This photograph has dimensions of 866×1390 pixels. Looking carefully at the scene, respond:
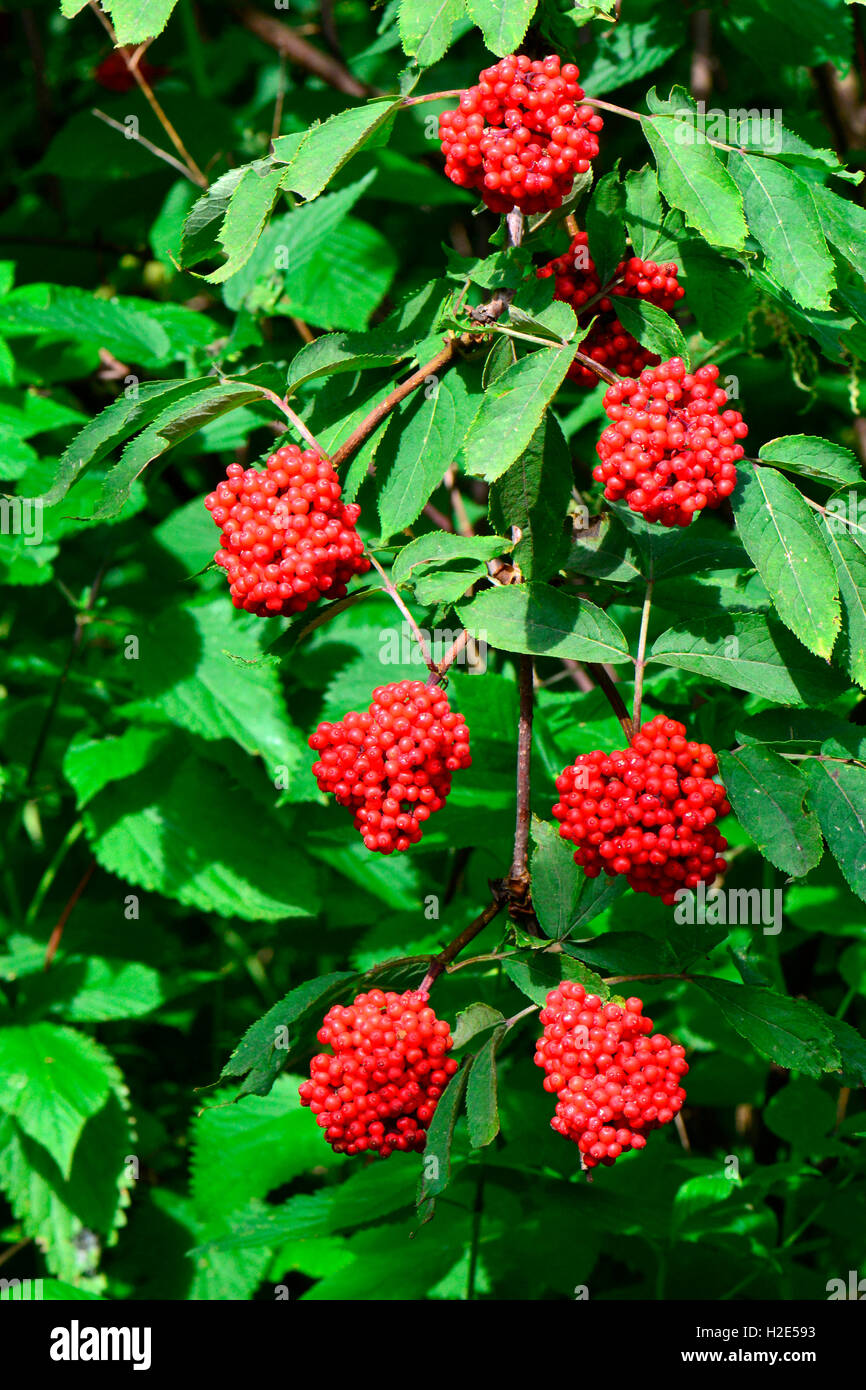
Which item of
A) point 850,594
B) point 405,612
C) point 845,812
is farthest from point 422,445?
point 845,812

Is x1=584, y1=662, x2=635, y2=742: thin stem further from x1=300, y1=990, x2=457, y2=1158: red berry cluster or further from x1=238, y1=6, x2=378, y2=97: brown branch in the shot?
x1=238, y1=6, x2=378, y2=97: brown branch

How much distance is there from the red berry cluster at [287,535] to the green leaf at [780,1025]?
58 cm

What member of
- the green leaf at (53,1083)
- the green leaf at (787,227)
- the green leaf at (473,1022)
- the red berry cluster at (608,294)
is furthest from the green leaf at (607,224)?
the green leaf at (53,1083)

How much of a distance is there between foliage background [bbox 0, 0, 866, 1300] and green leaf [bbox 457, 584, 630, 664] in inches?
3.1

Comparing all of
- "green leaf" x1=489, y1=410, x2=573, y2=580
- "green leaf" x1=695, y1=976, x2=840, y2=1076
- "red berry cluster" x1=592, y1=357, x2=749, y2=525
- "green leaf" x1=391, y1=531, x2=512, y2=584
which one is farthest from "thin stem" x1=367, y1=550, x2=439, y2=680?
"green leaf" x1=695, y1=976, x2=840, y2=1076

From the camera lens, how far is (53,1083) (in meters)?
2.13

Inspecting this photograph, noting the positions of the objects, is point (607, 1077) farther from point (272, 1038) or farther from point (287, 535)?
point (287, 535)

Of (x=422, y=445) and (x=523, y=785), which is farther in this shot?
(x=422, y=445)

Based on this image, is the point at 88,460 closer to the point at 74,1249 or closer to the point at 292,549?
the point at 292,549

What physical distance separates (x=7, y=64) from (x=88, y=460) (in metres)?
3.36

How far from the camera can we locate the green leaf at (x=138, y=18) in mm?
1263

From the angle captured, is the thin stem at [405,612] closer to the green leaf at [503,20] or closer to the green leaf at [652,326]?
the green leaf at [652,326]

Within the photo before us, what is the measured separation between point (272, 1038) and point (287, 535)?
1.77ft

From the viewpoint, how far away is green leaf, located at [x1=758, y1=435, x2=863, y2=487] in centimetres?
130
